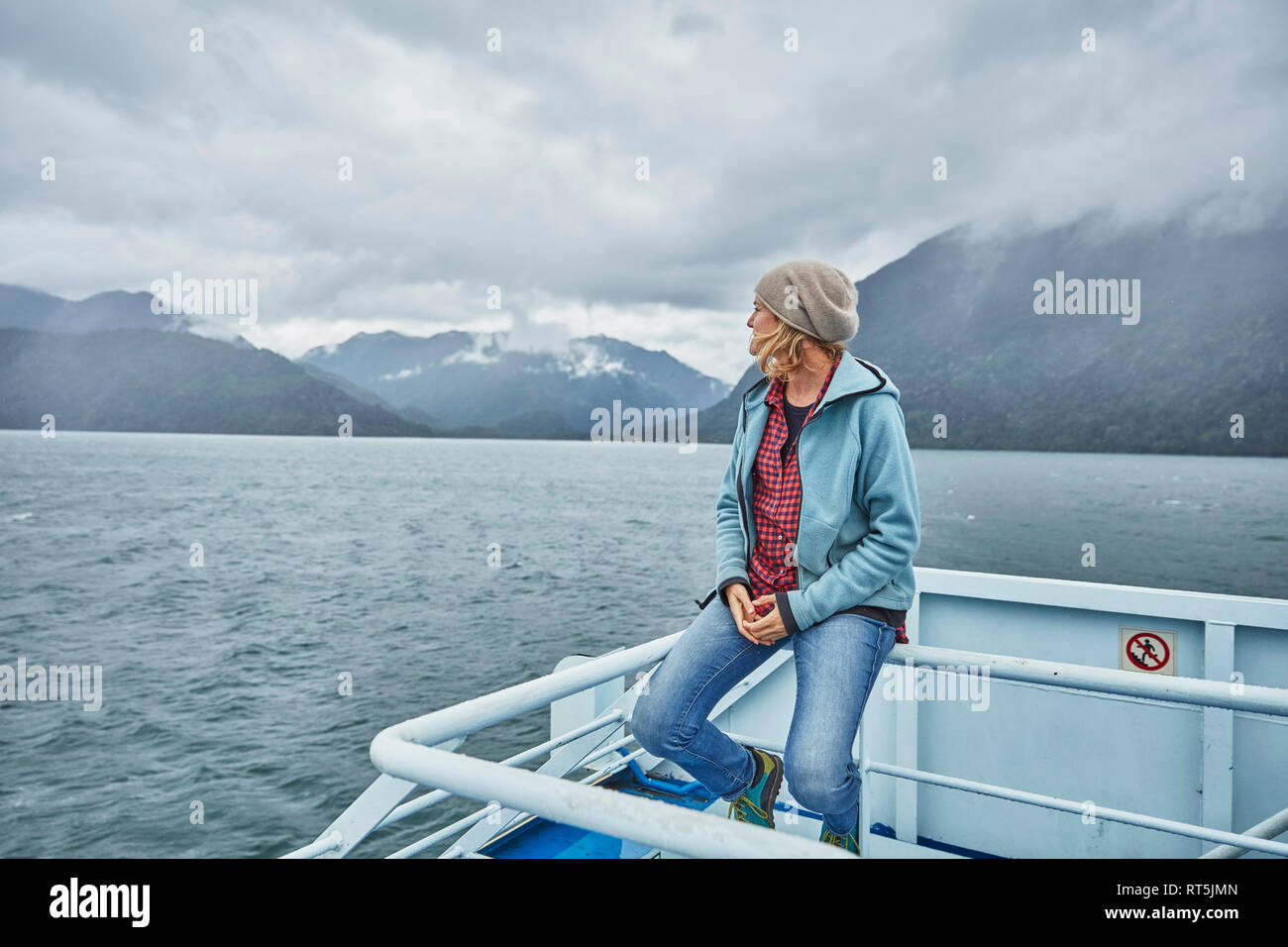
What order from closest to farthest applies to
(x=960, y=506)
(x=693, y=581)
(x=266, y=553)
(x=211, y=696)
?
(x=211, y=696) < (x=693, y=581) < (x=266, y=553) < (x=960, y=506)

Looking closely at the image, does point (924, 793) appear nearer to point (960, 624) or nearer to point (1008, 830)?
point (1008, 830)

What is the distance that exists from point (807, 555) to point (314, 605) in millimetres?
25716

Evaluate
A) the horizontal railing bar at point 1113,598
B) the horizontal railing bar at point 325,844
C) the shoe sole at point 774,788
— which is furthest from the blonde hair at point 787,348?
the horizontal railing bar at point 1113,598

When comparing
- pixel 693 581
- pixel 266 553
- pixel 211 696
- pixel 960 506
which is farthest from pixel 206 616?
pixel 960 506

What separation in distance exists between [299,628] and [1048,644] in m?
21.8

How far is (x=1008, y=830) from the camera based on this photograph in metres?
4.28

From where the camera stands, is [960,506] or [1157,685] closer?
[1157,685]

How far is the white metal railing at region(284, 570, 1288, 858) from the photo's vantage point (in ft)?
3.34

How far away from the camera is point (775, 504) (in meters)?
2.34

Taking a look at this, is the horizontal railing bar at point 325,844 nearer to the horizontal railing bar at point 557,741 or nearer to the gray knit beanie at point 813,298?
the horizontal railing bar at point 557,741

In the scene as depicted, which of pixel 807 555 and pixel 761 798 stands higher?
pixel 807 555

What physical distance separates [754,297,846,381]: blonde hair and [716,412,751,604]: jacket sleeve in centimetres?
24

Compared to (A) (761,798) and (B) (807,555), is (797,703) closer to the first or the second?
(B) (807,555)

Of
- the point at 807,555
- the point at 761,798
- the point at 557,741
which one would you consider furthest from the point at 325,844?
the point at 761,798
